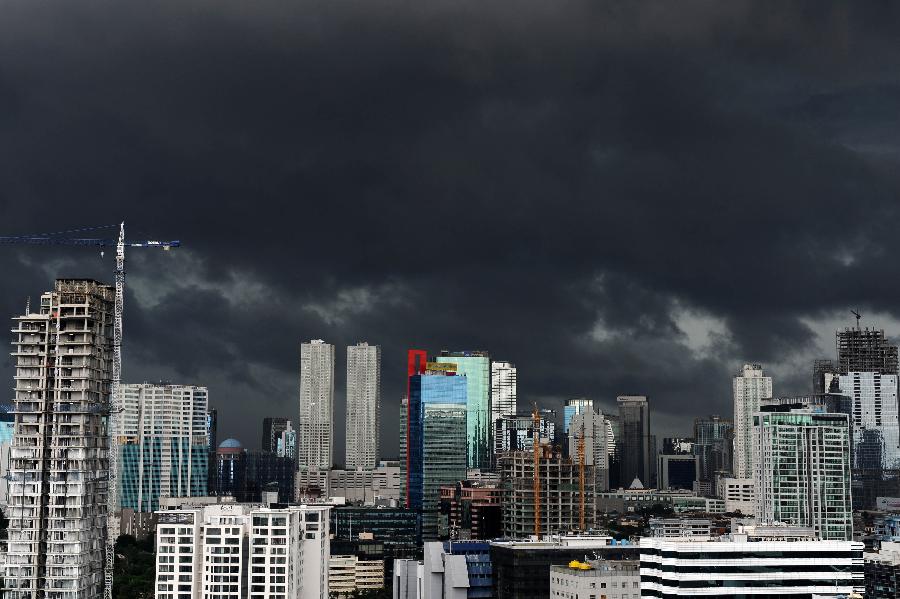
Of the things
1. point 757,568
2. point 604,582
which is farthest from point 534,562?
point 757,568

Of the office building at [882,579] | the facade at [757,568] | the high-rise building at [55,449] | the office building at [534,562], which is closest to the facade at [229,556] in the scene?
the high-rise building at [55,449]

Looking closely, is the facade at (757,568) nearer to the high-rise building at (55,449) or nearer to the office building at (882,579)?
the office building at (882,579)

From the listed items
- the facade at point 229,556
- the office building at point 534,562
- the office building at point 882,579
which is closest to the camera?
the facade at point 229,556

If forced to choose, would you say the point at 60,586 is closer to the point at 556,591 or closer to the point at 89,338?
the point at 89,338

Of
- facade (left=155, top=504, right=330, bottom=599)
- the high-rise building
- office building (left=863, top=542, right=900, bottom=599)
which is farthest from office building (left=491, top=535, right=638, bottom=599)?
the high-rise building

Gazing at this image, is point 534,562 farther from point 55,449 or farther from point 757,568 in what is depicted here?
point 55,449

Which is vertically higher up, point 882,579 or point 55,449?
point 55,449
